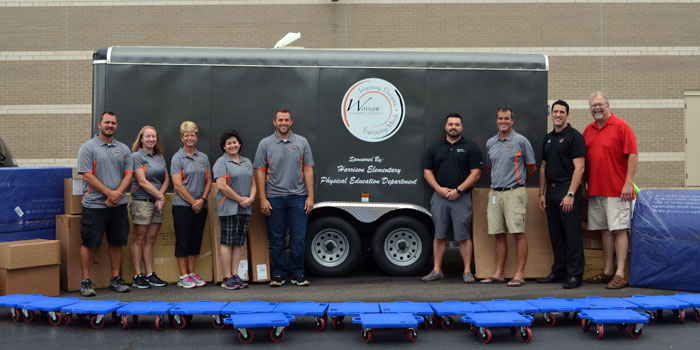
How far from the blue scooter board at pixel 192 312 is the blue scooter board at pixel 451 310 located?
1945mm

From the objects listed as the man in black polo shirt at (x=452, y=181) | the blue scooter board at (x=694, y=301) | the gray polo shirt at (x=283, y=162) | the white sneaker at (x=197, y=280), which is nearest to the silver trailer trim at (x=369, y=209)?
the man in black polo shirt at (x=452, y=181)

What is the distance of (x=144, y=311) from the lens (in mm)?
5504

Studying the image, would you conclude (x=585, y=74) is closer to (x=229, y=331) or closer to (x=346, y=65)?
(x=346, y=65)

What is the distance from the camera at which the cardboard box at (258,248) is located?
26.3 ft

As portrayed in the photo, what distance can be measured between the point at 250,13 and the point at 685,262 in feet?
39.0

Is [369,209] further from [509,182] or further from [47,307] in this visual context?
[47,307]

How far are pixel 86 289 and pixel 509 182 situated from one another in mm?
5170

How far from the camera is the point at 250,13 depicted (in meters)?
15.9

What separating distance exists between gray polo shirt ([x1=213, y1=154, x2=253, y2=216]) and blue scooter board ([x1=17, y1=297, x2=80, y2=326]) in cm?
206

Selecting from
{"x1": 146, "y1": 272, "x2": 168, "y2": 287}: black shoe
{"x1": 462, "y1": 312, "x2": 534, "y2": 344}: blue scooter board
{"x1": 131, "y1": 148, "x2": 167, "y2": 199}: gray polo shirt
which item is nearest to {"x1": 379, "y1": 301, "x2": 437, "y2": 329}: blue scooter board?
{"x1": 462, "y1": 312, "x2": 534, "y2": 344}: blue scooter board

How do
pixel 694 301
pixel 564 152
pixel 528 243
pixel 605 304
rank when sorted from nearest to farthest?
1. pixel 605 304
2. pixel 694 301
3. pixel 564 152
4. pixel 528 243

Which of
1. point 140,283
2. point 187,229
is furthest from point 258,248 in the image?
point 140,283

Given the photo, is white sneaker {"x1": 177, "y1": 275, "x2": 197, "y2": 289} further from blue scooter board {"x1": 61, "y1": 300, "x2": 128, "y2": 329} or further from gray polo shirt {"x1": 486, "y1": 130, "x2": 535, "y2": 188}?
gray polo shirt {"x1": 486, "y1": 130, "x2": 535, "y2": 188}

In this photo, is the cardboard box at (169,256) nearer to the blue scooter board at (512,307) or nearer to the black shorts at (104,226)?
the black shorts at (104,226)
